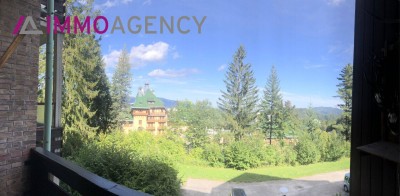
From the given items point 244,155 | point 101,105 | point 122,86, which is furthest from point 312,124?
point 101,105

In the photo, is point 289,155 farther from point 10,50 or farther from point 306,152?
point 10,50

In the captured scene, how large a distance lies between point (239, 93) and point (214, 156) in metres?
3.97

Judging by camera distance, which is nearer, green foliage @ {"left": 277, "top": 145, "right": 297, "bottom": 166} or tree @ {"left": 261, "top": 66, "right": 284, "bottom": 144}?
green foliage @ {"left": 277, "top": 145, "right": 297, "bottom": 166}

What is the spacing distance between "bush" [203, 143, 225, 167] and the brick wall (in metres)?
11.0

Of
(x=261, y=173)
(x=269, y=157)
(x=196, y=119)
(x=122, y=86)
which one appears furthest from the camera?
(x=196, y=119)

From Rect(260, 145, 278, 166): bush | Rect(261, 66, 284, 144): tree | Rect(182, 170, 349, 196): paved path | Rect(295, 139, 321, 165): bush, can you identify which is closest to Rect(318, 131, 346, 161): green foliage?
Rect(295, 139, 321, 165): bush

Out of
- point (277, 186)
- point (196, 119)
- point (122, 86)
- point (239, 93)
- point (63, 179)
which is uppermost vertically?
point (122, 86)

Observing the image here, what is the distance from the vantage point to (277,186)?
9625mm

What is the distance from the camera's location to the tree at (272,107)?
46.1 feet

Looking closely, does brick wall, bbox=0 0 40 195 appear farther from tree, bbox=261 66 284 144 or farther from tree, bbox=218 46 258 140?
tree, bbox=261 66 284 144

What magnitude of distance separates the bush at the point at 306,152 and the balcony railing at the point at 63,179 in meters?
11.6

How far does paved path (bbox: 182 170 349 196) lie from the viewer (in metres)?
8.05

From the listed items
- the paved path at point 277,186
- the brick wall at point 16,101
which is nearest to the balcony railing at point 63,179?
the brick wall at point 16,101

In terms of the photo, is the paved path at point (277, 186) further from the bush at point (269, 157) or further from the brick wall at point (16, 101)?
the brick wall at point (16, 101)
